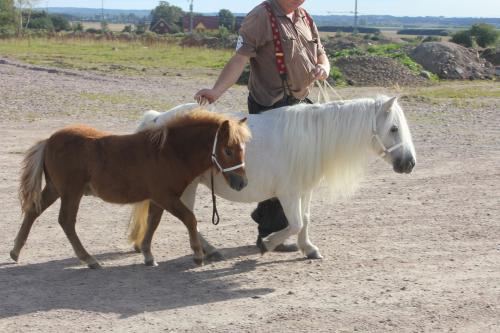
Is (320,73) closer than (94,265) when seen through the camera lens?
No

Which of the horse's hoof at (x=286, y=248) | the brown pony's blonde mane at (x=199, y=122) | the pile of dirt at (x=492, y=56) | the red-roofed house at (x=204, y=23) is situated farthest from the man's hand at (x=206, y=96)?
the red-roofed house at (x=204, y=23)

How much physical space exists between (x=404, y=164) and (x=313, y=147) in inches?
28.8

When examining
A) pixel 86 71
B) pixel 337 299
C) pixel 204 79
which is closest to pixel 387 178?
pixel 337 299

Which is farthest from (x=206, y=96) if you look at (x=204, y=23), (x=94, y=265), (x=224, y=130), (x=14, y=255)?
(x=204, y=23)

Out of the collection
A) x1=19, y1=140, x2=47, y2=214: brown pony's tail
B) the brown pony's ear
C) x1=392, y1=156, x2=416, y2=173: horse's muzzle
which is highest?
the brown pony's ear

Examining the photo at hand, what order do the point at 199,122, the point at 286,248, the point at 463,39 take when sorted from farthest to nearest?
the point at 463,39, the point at 286,248, the point at 199,122

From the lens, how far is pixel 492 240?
6883 millimetres

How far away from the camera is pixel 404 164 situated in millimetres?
5895

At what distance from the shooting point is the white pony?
5914mm

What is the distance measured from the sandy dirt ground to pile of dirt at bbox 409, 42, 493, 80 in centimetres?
1646

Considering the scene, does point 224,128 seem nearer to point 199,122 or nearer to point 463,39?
point 199,122

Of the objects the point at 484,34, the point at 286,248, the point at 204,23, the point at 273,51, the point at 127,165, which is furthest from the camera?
the point at 204,23

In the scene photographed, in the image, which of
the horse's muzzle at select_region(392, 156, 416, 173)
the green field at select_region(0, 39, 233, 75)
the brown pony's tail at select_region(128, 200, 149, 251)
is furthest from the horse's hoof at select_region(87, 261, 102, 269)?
the green field at select_region(0, 39, 233, 75)

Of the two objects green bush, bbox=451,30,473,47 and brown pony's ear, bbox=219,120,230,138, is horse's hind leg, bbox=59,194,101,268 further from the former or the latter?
green bush, bbox=451,30,473,47
